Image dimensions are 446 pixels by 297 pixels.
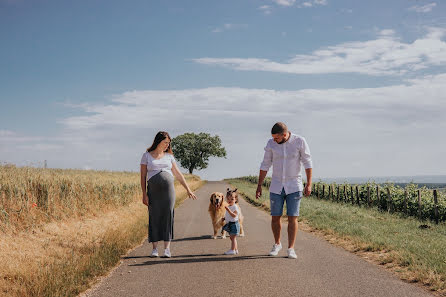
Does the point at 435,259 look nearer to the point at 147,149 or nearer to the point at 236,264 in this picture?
the point at 236,264

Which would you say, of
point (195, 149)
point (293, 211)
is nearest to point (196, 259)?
point (293, 211)

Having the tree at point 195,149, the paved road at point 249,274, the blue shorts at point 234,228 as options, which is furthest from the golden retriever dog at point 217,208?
the tree at point 195,149

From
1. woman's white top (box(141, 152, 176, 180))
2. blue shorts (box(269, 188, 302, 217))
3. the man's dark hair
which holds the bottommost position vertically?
blue shorts (box(269, 188, 302, 217))

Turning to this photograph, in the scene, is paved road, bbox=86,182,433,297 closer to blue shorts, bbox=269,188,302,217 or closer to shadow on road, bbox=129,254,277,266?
shadow on road, bbox=129,254,277,266

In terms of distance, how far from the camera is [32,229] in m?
9.98

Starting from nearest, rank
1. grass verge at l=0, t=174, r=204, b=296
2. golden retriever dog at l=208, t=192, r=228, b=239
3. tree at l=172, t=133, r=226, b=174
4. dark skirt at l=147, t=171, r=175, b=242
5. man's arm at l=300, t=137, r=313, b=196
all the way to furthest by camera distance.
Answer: grass verge at l=0, t=174, r=204, b=296 → man's arm at l=300, t=137, r=313, b=196 → dark skirt at l=147, t=171, r=175, b=242 → golden retriever dog at l=208, t=192, r=228, b=239 → tree at l=172, t=133, r=226, b=174

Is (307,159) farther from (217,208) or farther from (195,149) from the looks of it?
(195,149)

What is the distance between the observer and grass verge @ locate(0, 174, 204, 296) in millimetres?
5512

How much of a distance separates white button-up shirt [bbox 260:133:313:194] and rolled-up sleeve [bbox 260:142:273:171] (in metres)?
0.12

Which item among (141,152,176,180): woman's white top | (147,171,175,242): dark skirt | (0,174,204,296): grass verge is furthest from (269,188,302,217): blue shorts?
(0,174,204,296): grass verge

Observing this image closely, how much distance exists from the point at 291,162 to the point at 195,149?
93.6m

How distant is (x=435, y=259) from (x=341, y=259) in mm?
1638

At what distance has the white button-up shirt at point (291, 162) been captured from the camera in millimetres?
7430

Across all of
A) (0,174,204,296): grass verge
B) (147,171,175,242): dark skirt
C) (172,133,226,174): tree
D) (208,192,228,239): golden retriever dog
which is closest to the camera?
(0,174,204,296): grass verge
